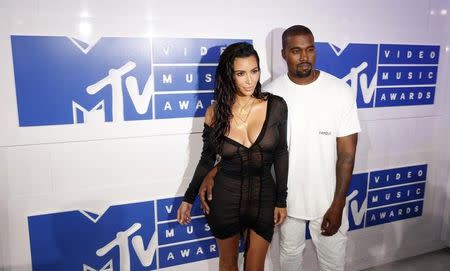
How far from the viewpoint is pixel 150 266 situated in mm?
2078

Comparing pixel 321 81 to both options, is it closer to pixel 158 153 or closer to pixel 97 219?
pixel 158 153

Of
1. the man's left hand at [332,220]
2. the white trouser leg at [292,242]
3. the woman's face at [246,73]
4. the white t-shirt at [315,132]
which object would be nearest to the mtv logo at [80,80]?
the woman's face at [246,73]

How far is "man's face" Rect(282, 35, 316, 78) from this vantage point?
1701mm

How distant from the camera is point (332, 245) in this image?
6.15ft

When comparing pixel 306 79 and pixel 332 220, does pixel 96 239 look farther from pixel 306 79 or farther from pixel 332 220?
pixel 306 79

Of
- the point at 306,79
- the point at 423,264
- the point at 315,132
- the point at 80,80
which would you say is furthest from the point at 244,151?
the point at 423,264

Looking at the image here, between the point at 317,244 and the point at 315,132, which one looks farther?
the point at 317,244

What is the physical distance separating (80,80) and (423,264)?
2793 mm

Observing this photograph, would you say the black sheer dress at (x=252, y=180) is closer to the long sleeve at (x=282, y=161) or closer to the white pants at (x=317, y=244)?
the long sleeve at (x=282, y=161)

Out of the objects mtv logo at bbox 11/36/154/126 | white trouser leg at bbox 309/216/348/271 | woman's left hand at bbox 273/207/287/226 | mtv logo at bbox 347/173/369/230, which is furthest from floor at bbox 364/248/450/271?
mtv logo at bbox 11/36/154/126

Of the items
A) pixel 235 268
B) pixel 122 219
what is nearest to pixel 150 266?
pixel 122 219

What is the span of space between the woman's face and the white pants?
772mm

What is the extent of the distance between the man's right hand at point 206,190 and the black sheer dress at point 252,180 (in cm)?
4

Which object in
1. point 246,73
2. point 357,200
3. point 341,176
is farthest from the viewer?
point 357,200
